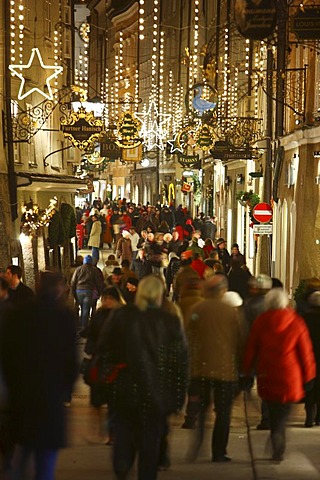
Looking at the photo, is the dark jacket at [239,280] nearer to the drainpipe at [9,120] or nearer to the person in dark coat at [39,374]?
the drainpipe at [9,120]

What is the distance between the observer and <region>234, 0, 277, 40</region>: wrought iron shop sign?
17703 mm

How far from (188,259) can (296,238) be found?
5508 millimetres

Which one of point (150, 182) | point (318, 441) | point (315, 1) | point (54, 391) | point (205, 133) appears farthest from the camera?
point (150, 182)

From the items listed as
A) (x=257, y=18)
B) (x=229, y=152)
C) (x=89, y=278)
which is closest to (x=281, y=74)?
(x=229, y=152)

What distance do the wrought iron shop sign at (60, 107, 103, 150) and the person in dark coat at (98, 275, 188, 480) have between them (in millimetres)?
22655

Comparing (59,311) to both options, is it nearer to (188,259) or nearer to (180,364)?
(180,364)

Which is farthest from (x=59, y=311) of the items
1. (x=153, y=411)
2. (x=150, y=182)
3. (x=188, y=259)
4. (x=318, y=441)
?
(x=150, y=182)

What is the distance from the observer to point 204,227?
44469mm

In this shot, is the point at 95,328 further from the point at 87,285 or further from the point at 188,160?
the point at 188,160

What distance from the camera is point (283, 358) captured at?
34.4ft

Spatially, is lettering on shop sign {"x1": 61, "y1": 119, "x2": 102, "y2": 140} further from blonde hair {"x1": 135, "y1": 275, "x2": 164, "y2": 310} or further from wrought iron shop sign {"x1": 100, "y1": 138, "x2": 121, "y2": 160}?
blonde hair {"x1": 135, "y1": 275, "x2": 164, "y2": 310}

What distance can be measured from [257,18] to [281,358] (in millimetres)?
8582

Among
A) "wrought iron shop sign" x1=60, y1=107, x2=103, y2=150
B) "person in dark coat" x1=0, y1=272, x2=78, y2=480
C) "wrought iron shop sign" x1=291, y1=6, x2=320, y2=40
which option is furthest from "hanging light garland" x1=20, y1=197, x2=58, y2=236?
"person in dark coat" x1=0, y1=272, x2=78, y2=480

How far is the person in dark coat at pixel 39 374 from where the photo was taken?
841cm
